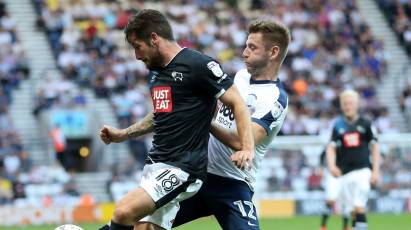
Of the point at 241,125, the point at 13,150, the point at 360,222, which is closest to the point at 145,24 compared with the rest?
the point at 241,125

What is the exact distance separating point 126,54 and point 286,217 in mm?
6728

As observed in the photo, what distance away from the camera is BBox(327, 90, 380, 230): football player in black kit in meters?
14.4

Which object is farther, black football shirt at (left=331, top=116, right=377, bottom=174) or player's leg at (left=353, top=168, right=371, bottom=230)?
black football shirt at (left=331, top=116, right=377, bottom=174)

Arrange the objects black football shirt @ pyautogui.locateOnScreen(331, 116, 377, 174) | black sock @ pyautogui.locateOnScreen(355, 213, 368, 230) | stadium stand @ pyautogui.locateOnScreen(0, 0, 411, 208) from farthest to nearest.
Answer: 1. stadium stand @ pyautogui.locateOnScreen(0, 0, 411, 208)
2. black football shirt @ pyautogui.locateOnScreen(331, 116, 377, 174)
3. black sock @ pyautogui.locateOnScreen(355, 213, 368, 230)

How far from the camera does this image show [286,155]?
22.1 meters

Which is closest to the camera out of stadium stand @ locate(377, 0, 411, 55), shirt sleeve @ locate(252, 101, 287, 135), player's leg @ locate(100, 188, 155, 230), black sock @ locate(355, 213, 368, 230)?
player's leg @ locate(100, 188, 155, 230)

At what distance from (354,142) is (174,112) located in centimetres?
773

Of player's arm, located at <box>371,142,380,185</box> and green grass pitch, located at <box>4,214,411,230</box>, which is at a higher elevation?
player's arm, located at <box>371,142,380,185</box>

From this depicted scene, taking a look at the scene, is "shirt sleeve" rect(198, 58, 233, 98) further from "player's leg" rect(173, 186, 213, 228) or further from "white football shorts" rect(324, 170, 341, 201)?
"white football shorts" rect(324, 170, 341, 201)

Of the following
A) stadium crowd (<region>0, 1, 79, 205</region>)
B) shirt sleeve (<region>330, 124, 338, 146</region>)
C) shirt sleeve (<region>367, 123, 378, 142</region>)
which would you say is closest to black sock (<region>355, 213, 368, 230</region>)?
shirt sleeve (<region>367, 123, 378, 142</region>)

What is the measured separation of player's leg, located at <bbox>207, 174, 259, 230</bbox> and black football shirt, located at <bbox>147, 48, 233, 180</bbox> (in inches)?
20.0

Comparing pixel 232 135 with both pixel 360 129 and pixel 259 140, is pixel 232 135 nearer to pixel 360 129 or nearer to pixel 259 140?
pixel 259 140

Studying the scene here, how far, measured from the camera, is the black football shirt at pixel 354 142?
14508mm

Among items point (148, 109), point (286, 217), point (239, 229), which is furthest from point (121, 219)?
point (148, 109)
